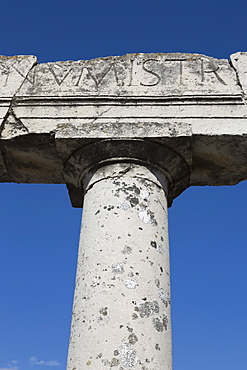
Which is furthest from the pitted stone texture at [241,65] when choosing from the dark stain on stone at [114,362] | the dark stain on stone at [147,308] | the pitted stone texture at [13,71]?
the dark stain on stone at [114,362]

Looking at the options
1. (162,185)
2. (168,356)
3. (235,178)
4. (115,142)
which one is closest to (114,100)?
(115,142)

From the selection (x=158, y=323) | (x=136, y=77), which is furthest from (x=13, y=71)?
(x=158, y=323)

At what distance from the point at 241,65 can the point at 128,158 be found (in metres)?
1.88

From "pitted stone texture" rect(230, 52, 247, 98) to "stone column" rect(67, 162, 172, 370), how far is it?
1.52 m

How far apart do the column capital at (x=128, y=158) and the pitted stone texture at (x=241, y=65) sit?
1171 mm

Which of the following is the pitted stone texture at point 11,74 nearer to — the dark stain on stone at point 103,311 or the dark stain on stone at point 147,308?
the dark stain on stone at point 103,311

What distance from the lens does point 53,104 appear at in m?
6.11

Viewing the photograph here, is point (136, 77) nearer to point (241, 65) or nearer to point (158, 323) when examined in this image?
point (241, 65)

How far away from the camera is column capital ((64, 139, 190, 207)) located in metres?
5.69

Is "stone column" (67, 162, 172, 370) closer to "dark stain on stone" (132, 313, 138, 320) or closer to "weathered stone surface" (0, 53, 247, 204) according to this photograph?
"dark stain on stone" (132, 313, 138, 320)

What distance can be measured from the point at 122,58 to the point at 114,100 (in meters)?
0.73

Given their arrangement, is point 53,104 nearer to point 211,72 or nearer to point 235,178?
point 211,72

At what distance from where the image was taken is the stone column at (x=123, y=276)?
4.44 meters

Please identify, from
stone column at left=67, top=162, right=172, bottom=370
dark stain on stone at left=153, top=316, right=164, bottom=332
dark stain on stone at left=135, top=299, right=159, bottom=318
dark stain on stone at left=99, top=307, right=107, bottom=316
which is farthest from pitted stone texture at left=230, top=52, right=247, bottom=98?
dark stain on stone at left=99, top=307, right=107, bottom=316
